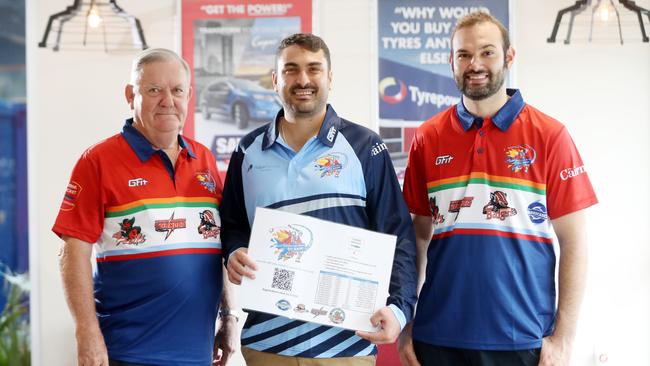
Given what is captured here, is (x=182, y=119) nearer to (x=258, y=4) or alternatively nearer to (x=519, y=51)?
(x=258, y=4)

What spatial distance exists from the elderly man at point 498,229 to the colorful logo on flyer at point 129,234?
41.0 inches

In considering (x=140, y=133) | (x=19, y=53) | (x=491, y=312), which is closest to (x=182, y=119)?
(x=140, y=133)

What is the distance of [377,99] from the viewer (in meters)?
4.32

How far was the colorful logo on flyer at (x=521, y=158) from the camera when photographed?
234cm

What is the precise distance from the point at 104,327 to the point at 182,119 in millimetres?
810

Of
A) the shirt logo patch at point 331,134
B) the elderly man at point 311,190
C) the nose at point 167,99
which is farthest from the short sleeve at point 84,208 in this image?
the shirt logo patch at point 331,134

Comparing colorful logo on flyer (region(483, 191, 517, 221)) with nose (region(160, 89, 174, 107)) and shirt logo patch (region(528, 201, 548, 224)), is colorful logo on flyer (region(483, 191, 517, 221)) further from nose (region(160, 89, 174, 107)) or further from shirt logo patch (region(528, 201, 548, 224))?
nose (region(160, 89, 174, 107))

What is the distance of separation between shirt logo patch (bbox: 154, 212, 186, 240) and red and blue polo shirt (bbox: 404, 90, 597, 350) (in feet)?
3.03

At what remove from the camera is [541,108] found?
4.32m

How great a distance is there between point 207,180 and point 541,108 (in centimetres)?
253

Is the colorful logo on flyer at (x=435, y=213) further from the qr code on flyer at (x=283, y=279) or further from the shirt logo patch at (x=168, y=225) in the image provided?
Result: the shirt logo patch at (x=168, y=225)

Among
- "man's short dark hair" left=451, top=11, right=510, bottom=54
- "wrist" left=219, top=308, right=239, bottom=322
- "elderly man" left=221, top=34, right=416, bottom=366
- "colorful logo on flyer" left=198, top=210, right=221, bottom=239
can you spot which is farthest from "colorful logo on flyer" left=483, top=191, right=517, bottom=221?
"wrist" left=219, top=308, right=239, bottom=322

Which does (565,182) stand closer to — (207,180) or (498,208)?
(498,208)

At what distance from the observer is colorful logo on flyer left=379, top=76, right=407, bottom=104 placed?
4328 mm
